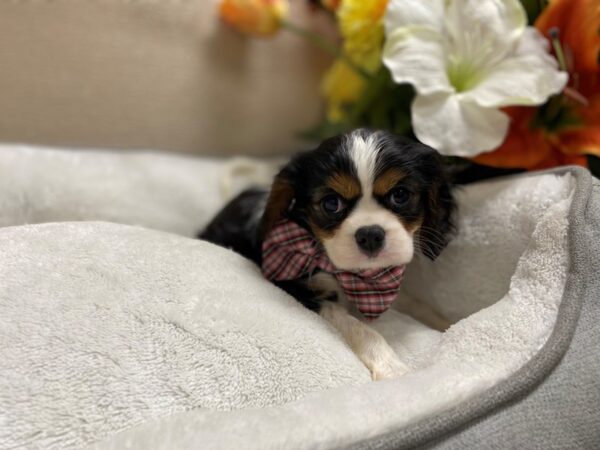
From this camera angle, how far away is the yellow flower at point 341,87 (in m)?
1.95

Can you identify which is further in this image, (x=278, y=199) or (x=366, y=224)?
(x=278, y=199)

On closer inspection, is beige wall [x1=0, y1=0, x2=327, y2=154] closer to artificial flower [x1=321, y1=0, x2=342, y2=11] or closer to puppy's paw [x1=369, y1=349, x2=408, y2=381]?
artificial flower [x1=321, y1=0, x2=342, y2=11]

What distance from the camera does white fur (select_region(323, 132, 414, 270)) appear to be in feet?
3.86

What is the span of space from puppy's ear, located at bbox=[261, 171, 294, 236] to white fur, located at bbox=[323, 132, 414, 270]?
0.18 meters

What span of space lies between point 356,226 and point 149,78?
110 cm

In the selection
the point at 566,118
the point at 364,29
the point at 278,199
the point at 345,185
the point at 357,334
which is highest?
the point at 364,29

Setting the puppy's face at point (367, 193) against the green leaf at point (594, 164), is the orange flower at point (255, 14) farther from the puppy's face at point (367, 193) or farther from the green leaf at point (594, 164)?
the green leaf at point (594, 164)

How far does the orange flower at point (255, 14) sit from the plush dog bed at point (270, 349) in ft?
3.10

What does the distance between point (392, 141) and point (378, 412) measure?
63 centimetres

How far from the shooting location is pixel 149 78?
1.92m

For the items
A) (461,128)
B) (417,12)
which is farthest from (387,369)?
(417,12)

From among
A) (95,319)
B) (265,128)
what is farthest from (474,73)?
(95,319)

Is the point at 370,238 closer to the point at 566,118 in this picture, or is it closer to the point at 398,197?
the point at 398,197

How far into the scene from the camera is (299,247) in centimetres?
133
